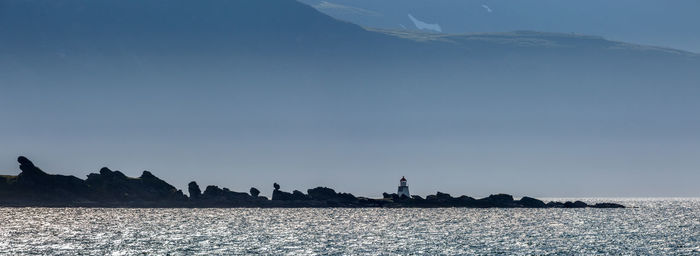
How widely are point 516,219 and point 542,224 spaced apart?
619 inches

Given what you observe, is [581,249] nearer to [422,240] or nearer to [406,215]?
[422,240]

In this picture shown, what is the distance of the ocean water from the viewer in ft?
360

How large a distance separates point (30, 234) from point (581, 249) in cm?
6544

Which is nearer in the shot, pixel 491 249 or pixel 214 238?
pixel 491 249

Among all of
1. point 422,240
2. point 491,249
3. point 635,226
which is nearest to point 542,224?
point 635,226

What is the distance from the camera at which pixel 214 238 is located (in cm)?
12644

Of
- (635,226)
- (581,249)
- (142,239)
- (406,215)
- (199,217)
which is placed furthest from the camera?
(406,215)

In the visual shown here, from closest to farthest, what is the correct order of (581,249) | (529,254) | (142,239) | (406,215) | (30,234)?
(529,254) → (581,249) → (142,239) → (30,234) → (406,215)

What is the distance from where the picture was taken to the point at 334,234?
5344 inches

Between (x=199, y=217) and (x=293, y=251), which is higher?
(x=199, y=217)

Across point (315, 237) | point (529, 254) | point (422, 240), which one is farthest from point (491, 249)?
point (315, 237)

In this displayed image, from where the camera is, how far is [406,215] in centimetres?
19188

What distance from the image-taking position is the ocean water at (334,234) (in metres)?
110

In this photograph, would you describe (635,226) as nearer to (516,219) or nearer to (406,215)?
(516,219)
